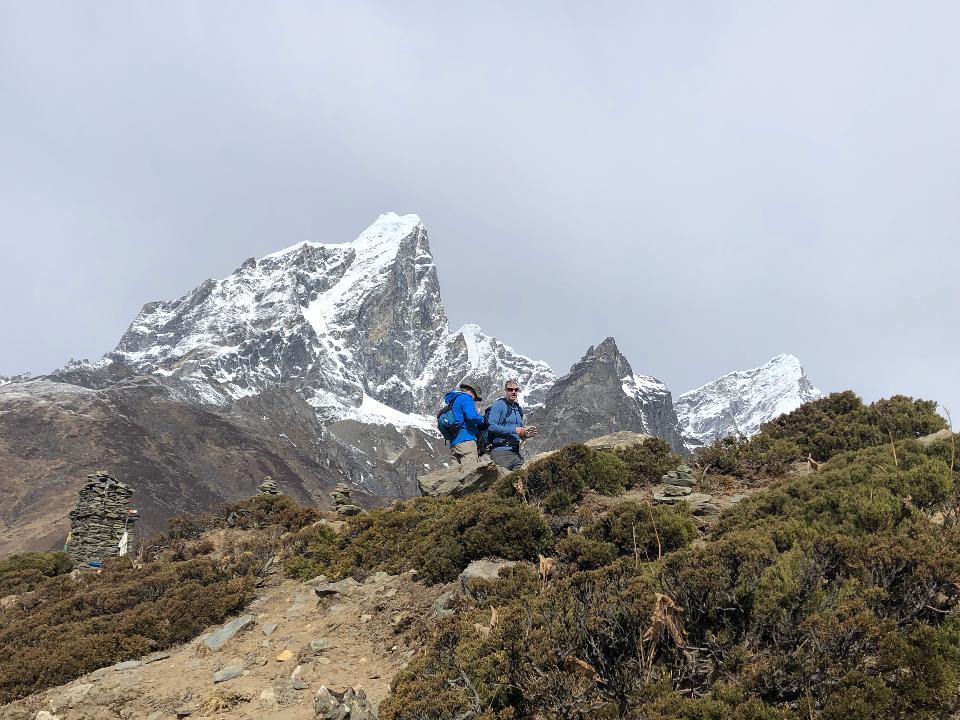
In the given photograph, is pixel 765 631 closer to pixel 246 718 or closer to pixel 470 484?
pixel 246 718

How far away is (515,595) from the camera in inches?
293

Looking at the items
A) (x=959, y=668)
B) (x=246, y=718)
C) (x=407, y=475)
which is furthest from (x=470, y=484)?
(x=407, y=475)

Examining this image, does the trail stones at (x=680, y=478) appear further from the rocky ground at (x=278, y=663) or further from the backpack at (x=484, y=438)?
the backpack at (x=484, y=438)

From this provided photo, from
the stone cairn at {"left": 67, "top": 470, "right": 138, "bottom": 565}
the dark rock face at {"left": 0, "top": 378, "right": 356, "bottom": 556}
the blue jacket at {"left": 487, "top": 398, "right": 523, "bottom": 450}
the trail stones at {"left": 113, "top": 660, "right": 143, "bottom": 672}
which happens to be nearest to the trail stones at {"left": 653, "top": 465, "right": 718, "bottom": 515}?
the blue jacket at {"left": 487, "top": 398, "right": 523, "bottom": 450}

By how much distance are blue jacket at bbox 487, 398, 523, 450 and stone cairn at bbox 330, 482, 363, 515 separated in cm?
486

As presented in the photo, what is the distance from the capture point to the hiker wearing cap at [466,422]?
12555mm

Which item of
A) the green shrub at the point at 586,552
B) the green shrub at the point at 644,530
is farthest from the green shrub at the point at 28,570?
the green shrub at the point at 644,530

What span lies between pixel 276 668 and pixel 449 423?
5.80 metres

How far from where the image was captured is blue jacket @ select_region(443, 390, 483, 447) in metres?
12.5

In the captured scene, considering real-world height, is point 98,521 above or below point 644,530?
above

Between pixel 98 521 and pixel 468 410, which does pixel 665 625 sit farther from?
pixel 98 521

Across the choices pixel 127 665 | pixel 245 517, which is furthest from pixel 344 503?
pixel 127 665

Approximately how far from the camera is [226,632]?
9.20m

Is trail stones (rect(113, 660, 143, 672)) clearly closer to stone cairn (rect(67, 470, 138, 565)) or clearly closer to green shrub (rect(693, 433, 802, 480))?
green shrub (rect(693, 433, 802, 480))
